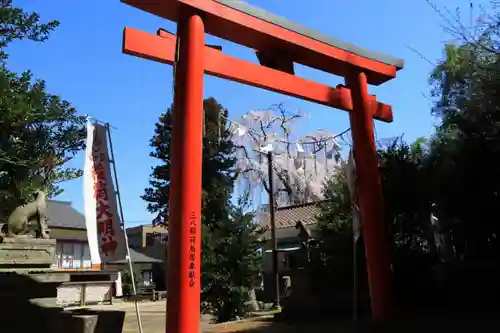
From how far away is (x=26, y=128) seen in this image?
29.4 feet

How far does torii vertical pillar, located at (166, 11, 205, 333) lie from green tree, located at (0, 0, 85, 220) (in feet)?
13.2

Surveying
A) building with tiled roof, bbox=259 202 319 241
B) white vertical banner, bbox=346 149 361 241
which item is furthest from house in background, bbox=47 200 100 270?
white vertical banner, bbox=346 149 361 241

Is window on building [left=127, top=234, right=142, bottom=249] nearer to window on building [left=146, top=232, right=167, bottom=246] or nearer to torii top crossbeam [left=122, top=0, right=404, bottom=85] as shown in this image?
window on building [left=146, top=232, right=167, bottom=246]

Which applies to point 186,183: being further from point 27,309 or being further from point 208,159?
point 208,159

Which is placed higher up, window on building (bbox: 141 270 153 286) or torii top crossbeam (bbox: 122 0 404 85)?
torii top crossbeam (bbox: 122 0 404 85)

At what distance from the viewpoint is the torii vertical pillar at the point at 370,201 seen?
7.44 meters

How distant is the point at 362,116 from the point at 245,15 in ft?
9.67

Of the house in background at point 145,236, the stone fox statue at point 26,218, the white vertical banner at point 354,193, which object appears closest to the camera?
the white vertical banner at point 354,193

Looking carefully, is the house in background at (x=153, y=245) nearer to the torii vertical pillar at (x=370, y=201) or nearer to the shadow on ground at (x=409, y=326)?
the shadow on ground at (x=409, y=326)

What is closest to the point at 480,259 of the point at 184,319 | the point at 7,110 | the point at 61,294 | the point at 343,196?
the point at 343,196

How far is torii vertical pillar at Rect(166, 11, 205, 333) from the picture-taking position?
521 centimetres

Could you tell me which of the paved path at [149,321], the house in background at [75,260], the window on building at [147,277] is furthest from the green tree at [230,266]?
the window on building at [147,277]

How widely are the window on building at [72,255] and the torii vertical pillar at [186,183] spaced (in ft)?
100

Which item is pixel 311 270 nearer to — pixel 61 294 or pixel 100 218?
pixel 100 218
